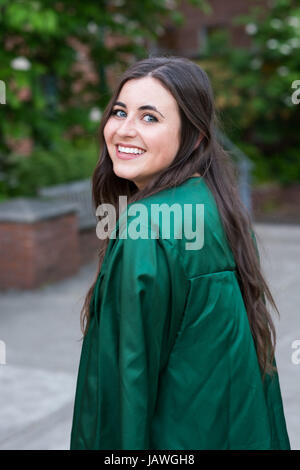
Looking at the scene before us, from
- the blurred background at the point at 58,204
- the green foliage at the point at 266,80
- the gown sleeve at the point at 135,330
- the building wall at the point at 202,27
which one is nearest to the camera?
the gown sleeve at the point at 135,330

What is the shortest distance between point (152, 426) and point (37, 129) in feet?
23.1

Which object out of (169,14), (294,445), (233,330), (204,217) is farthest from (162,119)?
(169,14)

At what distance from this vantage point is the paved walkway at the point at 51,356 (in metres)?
4.30

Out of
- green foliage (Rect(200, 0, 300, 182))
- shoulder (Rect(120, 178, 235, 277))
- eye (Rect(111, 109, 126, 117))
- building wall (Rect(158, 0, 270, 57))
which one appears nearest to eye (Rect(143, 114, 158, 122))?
eye (Rect(111, 109, 126, 117))

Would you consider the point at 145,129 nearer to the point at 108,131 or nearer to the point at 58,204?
the point at 108,131

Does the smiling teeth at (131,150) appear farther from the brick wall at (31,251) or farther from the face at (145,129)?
the brick wall at (31,251)

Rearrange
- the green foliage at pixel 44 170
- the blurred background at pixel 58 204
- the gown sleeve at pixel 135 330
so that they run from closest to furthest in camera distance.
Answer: the gown sleeve at pixel 135 330, the blurred background at pixel 58 204, the green foliage at pixel 44 170

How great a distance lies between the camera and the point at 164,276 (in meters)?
1.86

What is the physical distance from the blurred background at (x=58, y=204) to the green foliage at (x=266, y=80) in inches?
3.1

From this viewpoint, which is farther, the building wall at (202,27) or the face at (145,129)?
the building wall at (202,27)

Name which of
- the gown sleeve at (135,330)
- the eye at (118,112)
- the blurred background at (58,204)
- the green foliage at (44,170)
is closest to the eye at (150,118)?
the eye at (118,112)

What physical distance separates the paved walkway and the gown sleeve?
0.67m

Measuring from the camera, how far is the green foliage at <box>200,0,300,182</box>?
46.4ft

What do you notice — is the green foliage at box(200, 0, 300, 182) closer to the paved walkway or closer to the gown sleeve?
the paved walkway
